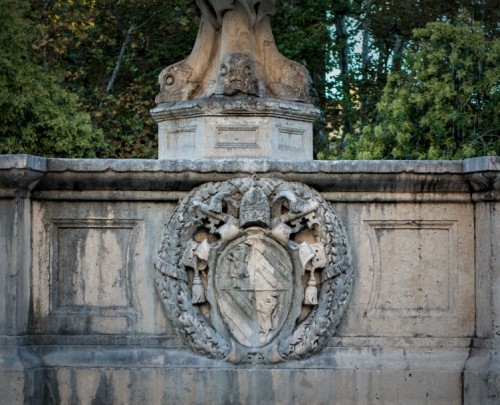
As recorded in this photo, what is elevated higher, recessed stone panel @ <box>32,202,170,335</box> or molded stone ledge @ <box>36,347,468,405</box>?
recessed stone panel @ <box>32,202,170,335</box>

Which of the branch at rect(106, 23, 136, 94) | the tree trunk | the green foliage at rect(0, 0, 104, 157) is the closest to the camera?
the green foliage at rect(0, 0, 104, 157)

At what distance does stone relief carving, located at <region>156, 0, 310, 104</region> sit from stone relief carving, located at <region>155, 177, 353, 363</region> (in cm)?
136

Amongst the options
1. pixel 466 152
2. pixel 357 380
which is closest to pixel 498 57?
pixel 466 152

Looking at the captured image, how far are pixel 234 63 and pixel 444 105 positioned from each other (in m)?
12.4

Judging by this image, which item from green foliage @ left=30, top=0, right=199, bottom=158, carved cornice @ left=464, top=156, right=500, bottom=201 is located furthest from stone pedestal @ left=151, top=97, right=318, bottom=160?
green foliage @ left=30, top=0, right=199, bottom=158

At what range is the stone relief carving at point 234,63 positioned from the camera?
1068cm

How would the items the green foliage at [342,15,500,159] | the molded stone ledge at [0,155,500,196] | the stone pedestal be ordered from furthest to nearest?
the green foliage at [342,15,500,159] < the stone pedestal < the molded stone ledge at [0,155,500,196]

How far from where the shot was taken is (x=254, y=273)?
9.52 meters

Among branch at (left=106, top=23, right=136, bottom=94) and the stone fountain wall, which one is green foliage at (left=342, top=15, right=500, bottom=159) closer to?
branch at (left=106, top=23, right=136, bottom=94)

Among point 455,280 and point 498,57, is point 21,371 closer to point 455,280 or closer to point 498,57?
point 455,280

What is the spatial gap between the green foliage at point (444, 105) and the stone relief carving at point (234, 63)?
1084cm

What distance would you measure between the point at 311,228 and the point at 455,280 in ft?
3.60

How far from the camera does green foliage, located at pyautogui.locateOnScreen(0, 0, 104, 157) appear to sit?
23016 mm

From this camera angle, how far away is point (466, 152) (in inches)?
846
